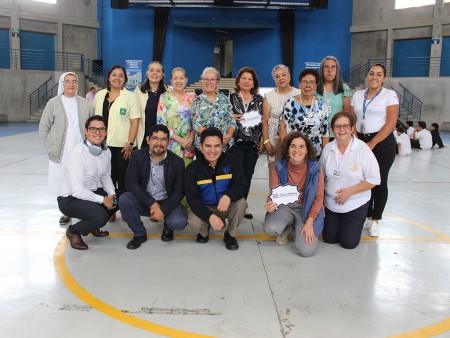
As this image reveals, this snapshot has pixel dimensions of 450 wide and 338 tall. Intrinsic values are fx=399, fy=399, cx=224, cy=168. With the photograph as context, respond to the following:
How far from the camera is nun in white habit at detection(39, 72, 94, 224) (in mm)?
4305

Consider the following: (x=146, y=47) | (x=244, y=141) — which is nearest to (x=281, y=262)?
(x=244, y=141)

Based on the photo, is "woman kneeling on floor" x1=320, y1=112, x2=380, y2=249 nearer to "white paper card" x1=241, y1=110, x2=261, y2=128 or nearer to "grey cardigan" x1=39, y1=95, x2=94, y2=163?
"white paper card" x1=241, y1=110, x2=261, y2=128

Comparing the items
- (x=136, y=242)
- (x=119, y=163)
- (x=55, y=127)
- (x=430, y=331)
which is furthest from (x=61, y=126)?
(x=430, y=331)

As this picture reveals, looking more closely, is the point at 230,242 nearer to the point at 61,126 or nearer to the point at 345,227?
the point at 345,227

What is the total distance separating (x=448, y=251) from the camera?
3871mm

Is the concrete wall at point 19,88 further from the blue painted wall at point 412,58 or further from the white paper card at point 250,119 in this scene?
the white paper card at point 250,119

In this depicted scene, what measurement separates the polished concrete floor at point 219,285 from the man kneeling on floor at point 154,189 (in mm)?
226

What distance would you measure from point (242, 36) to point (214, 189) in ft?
65.5

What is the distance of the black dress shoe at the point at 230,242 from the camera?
3.84m

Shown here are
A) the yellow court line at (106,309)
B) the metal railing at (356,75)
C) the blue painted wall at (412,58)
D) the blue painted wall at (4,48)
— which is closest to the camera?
the yellow court line at (106,309)

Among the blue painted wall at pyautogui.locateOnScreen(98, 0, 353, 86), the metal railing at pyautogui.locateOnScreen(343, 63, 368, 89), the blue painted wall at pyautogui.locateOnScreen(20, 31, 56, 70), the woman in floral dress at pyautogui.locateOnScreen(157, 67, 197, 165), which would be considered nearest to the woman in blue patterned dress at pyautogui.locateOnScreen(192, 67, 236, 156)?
the woman in floral dress at pyautogui.locateOnScreen(157, 67, 197, 165)

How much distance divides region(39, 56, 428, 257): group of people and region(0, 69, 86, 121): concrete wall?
1800 cm

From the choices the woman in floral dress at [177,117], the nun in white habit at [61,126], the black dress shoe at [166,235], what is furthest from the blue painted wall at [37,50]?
the black dress shoe at [166,235]

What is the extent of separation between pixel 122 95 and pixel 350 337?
11.2 feet
